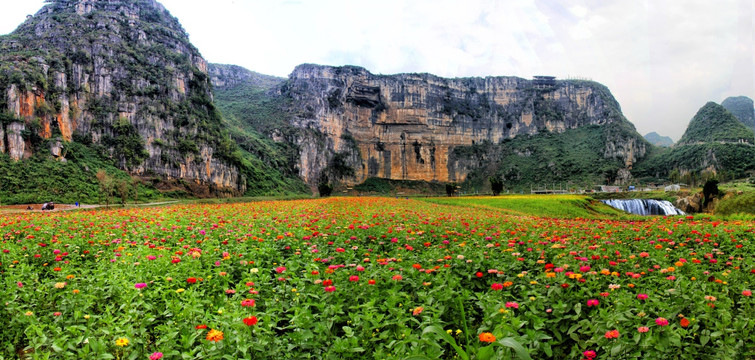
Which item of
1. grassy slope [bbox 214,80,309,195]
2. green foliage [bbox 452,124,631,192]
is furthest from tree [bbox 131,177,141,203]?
green foliage [bbox 452,124,631,192]

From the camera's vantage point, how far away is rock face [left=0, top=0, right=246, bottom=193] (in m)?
57.9

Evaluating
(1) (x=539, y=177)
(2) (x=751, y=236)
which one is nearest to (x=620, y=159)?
(1) (x=539, y=177)

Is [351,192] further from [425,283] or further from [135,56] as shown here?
[425,283]

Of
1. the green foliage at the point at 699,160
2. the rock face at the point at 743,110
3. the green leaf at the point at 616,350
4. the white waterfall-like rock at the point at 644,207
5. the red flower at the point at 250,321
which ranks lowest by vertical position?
the white waterfall-like rock at the point at 644,207

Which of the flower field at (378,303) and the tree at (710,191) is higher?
the tree at (710,191)

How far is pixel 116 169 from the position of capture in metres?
64.1

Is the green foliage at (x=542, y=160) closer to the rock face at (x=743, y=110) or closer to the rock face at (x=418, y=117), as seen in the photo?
the rock face at (x=418, y=117)

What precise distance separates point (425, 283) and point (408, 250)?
2.35 m

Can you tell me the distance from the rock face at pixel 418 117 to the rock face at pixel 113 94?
3478 cm

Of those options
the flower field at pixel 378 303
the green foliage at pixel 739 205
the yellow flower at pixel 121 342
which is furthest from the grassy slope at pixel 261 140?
the yellow flower at pixel 121 342

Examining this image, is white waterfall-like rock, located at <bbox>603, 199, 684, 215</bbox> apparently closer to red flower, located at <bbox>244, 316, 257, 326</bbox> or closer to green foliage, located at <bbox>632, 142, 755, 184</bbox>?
red flower, located at <bbox>244, 316, 257, 326</bbox>

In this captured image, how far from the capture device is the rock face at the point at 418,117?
11844 centimetres

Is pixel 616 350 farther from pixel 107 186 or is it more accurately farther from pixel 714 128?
pixel 714 128

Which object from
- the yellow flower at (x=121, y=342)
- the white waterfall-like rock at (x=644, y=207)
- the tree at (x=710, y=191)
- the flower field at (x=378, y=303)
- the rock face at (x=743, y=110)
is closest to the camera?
the yellow flower at (x=121, y=342)
